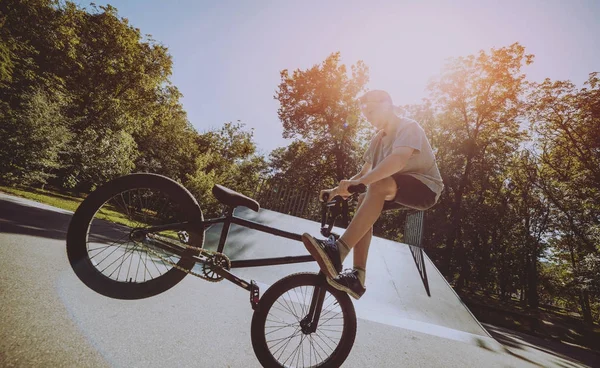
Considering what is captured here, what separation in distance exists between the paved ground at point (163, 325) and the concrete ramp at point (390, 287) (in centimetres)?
3

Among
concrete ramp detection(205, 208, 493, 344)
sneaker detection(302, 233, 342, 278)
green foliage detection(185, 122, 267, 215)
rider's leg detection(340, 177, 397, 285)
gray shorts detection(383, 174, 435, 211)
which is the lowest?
concrete ramp detection(205, 208, 493, 344)

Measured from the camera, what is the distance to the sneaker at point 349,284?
6.49 feet

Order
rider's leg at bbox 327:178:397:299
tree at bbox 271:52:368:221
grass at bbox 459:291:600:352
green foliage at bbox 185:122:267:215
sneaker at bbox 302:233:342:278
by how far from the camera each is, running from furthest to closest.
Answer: green foliage at bbox 185:122:267:215
tree at bbox 271:52:368:221
grass at bbox 459:291:600:352
rider's leg at bbox 327:178:397:299
sneaker at bbox 302:233:342:278

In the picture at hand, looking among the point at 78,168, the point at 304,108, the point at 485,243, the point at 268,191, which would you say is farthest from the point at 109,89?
the point at 485,243

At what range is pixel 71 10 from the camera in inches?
744

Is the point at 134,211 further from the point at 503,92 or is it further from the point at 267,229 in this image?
the point at 503,92

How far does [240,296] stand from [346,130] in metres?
20.5

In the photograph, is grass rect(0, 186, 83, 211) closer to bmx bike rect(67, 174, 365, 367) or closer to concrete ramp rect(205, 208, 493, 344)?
concrete ramp rect(205, 208, 493, 344)

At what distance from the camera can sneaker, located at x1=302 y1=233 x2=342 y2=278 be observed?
1.90 m

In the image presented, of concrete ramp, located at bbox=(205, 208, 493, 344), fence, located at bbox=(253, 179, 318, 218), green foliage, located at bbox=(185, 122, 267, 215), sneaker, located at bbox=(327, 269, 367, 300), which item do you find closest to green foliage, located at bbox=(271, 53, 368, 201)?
green foliage, located at bbox=(185, 122, 267, 215)

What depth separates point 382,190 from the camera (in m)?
2.16

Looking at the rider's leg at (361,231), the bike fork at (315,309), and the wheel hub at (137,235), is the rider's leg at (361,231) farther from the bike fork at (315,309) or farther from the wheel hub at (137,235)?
the wheel hub at (137,235)

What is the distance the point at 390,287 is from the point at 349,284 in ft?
11.7

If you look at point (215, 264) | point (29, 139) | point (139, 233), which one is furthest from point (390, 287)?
point (29, 139)
